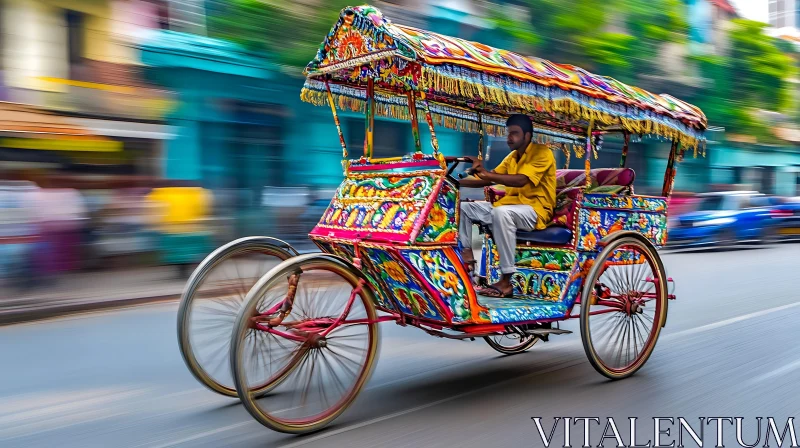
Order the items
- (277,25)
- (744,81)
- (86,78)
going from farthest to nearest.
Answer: (744,81)
(86,78)
(277,25)

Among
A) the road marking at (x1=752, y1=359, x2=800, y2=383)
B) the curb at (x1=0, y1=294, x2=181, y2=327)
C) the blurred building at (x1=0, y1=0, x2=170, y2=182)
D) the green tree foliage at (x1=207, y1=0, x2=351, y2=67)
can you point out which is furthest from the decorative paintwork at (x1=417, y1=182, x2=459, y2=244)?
the green tree foliage at (x1=207, y1=0, x2=351, y2=67)

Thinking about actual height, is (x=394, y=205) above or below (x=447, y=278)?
above

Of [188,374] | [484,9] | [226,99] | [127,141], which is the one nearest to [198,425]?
[188,374]

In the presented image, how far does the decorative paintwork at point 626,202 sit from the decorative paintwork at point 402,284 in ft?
5.78

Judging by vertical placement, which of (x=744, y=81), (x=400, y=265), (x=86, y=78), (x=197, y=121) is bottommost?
(x=400, y=265)

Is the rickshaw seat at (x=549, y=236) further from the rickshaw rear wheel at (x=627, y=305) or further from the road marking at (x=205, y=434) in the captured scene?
the road marking at (x=205, y=434)

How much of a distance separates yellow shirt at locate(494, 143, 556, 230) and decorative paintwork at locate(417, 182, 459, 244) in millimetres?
1070

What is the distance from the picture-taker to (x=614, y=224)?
5.84 meters

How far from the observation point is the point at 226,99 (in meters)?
13.8

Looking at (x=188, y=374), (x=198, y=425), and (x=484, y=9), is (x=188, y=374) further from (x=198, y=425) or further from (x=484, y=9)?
(x=484, y=9)

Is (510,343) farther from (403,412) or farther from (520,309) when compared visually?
(403,412)

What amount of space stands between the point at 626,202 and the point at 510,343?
1520 millimetres

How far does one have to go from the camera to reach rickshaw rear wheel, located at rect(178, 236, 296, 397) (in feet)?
14.0

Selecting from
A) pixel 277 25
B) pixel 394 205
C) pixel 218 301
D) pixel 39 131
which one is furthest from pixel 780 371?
pixel 277 25
